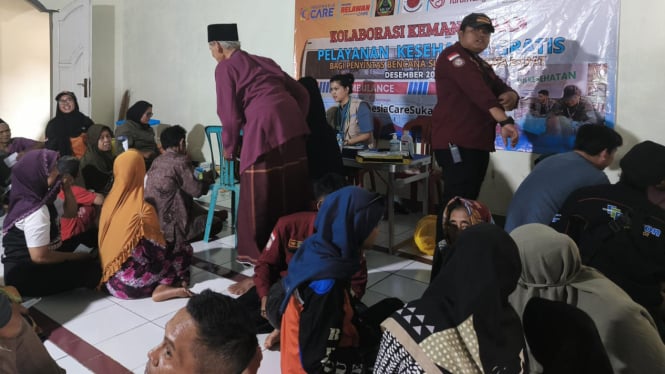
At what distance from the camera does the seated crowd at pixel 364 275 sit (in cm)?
106

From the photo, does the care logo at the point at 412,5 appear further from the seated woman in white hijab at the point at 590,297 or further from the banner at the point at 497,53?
the seated woman in white hijab at the point at 590,297

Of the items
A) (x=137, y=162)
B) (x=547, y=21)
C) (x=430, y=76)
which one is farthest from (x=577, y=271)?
(x=430, y=76)

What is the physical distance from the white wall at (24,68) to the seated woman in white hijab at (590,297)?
713 cm

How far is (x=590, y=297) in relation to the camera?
131 centimetres

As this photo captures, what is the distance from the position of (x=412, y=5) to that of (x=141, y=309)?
317cm

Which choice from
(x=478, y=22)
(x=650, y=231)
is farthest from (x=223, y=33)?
(x=650, y=231)

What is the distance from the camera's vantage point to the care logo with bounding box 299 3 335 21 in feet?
15.7

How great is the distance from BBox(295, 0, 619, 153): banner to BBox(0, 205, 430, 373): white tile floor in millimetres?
1500

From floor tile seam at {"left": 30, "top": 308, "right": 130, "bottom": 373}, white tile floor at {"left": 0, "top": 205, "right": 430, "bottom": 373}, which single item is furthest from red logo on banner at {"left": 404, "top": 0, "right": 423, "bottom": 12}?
floor tile seam at {"left": 30, "top": 308, "right": 130, "bottom": 373}

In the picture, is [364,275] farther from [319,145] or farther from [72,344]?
[72,344]

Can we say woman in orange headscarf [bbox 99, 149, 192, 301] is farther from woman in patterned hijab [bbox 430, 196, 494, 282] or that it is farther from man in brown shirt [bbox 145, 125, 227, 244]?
woman in patterned hijab [bbox 430, 196, 494, 282]

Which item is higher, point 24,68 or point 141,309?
point 24,68

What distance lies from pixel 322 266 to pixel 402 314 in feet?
1.58

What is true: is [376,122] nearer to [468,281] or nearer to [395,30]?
[395,30]
